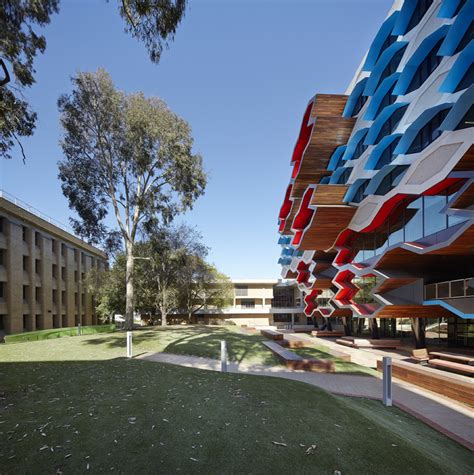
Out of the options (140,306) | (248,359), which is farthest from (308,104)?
(140,306)

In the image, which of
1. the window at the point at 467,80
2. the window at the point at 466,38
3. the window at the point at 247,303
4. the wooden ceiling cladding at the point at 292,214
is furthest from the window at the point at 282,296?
the window at the point at 466,38

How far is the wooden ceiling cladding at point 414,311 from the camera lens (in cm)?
1969

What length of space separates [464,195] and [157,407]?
1434 centimetres

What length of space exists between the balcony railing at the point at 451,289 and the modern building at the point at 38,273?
3265 centimetres

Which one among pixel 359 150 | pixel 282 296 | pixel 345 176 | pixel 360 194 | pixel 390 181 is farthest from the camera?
pixel 282 296

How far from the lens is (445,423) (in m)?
8.34

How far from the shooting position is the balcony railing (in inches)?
602

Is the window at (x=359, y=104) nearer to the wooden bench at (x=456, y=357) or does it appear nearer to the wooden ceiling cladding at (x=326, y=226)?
the wooden ceiling cladding at (x=326, y=226)

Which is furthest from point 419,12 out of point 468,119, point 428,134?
point 468,119

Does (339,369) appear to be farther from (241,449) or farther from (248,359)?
(241,449)

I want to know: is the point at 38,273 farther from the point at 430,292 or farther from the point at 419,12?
the point at 419,12

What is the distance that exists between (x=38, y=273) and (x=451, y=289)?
37384 mm

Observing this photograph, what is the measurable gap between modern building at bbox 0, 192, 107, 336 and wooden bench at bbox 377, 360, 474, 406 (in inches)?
1241

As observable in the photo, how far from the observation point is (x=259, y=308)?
63.4m
